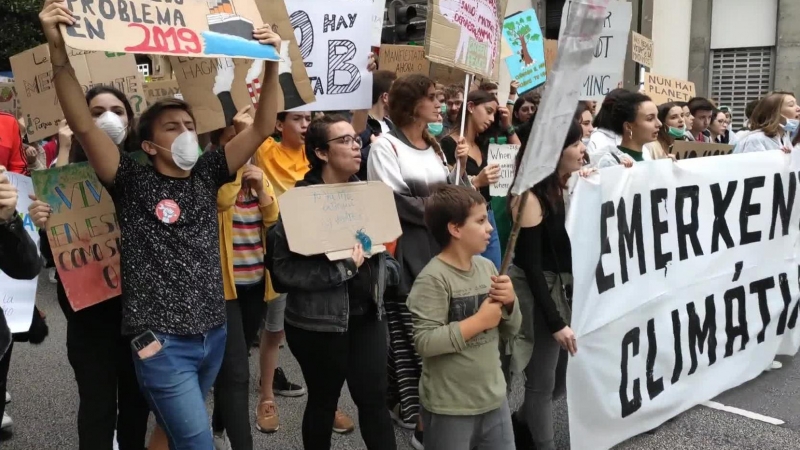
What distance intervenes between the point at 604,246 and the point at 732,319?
145cm

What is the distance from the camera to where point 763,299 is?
188 inches

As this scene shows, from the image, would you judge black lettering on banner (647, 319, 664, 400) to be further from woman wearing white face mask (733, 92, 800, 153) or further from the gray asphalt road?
woman wearing white face mask (733, 92, 800, 153)

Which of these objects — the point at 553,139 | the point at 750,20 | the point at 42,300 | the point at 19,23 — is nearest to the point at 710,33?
the point at 750,20

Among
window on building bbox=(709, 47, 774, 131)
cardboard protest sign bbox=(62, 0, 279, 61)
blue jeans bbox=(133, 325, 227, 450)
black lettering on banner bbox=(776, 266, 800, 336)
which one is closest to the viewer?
cardboard protest sign bbox=(62, 0, 279, 61)

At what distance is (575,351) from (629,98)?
1843mm

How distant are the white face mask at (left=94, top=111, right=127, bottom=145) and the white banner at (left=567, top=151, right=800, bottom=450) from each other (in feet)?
6.48

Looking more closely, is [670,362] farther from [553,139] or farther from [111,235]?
[111,235]

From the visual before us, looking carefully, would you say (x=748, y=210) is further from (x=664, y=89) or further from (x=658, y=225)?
(x=664, y=89)

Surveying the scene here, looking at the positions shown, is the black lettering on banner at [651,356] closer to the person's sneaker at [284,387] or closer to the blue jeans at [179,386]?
the person's sneaker at [284,387]

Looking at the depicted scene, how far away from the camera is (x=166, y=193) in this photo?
8.67 ft

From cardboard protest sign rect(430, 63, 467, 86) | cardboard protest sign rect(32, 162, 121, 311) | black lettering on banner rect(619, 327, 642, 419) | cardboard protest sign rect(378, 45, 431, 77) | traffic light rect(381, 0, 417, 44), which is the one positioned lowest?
black lettering on banner rect(619, 327, 642, 419)

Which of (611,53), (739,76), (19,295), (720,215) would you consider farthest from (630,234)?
(739,76)

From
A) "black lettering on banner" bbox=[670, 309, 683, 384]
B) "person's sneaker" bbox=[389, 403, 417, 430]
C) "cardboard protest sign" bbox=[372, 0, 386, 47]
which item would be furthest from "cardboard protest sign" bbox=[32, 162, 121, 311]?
"black lettering on banner" bbox=[670, 309, 683, 384]

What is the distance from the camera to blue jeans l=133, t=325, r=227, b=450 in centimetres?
259
